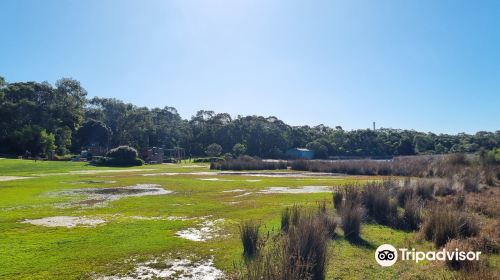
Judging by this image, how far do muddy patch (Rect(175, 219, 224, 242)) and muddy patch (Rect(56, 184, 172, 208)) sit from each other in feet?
20.6

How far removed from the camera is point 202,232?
1120 centimetres

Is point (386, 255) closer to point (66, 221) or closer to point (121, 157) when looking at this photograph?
point (66, 221)

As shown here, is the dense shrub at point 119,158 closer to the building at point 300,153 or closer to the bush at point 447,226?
the building at point 300,153

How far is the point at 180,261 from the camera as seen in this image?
8.47m

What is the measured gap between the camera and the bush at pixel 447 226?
1015cm

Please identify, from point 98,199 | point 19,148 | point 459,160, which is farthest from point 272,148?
point 98,199

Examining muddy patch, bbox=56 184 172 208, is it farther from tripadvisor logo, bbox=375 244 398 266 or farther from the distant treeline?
the distant treeline

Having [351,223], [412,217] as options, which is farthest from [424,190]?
[351,223]

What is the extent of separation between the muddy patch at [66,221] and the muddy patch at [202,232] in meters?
3.04

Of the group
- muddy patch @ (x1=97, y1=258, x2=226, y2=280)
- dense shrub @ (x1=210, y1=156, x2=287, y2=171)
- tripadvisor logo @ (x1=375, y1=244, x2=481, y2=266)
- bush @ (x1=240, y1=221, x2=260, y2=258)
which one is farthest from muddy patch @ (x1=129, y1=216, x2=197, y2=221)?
dense shrub @ (x1=210, y1=156, x2=287, y2=171)

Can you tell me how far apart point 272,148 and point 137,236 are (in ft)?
263

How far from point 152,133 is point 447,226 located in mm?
82888

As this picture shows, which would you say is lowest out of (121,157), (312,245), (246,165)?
(312,245)

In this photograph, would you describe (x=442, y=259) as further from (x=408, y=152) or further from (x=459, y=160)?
(x=408, y=152)
